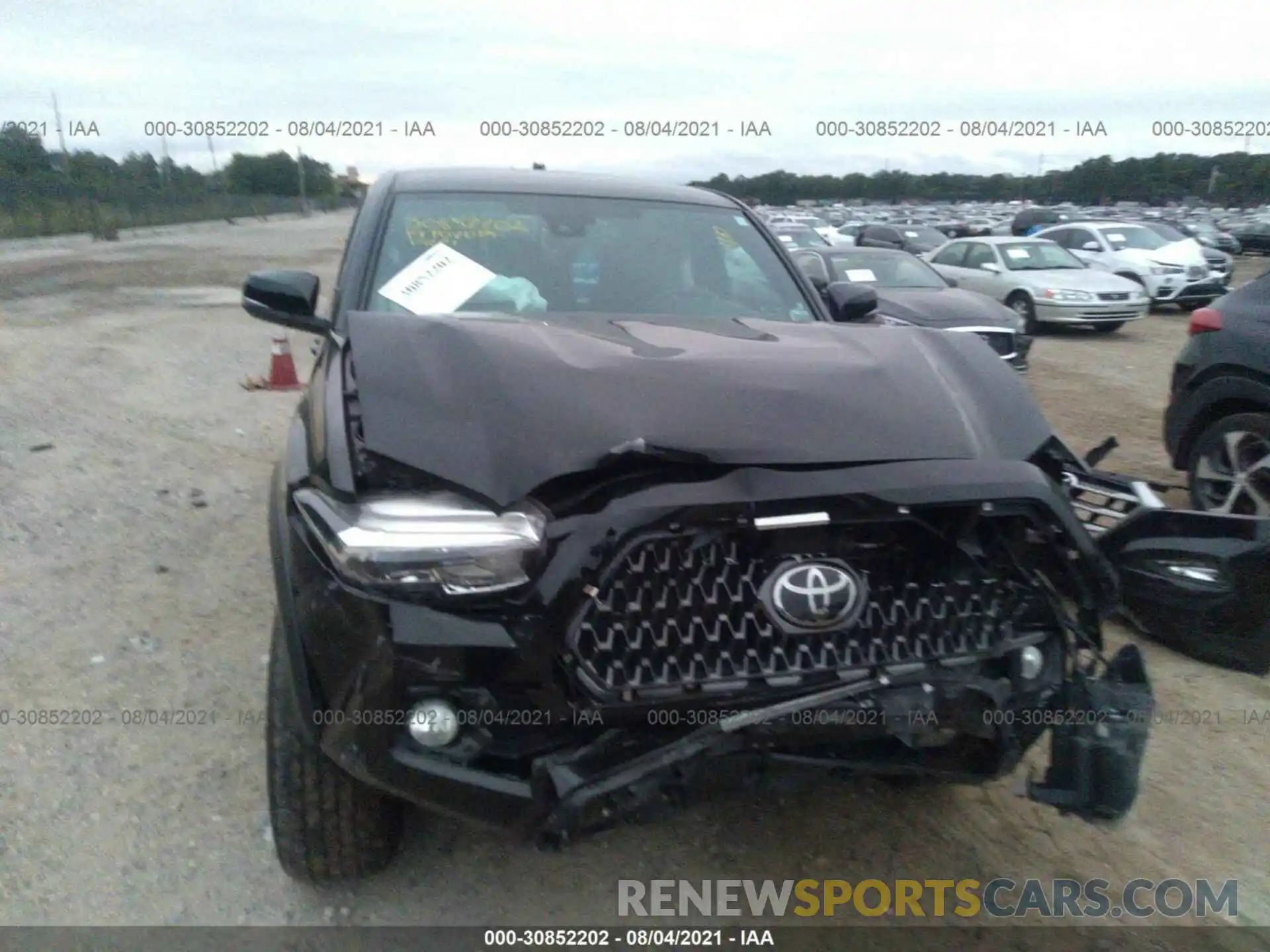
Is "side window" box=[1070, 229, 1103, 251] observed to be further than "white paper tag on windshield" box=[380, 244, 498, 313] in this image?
Yes

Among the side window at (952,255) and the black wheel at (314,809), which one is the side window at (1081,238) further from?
the black wheel at (314,809)

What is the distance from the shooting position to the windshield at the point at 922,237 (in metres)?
22.6

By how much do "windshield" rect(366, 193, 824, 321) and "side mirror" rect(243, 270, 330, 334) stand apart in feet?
0.74

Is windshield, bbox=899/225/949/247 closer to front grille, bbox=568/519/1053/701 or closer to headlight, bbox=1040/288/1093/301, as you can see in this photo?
headlight, bbox=1040/288/1093/301

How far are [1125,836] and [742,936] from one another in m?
1.26

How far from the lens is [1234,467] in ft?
16.6

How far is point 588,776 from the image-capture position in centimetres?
199

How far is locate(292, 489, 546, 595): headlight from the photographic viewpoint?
6.35ft

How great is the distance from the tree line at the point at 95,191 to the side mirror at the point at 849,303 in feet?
116

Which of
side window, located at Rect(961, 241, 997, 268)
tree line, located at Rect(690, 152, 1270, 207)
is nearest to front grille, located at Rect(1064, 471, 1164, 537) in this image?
side window, located at Rect(961, 241, 997, 268)

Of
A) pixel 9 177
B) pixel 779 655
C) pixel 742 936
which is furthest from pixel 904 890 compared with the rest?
pixel 9 177

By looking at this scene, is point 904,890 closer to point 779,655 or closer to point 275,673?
point 779,655

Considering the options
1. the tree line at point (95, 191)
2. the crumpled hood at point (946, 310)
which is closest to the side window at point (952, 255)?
the crumpled hood at point (946, 310)

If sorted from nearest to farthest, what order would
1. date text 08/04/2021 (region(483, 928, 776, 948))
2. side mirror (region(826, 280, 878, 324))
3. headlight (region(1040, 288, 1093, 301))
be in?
date text 08/04/2021 (region(483, 928, 776, 948)) → side mirror (region(826, 280, 878, 324)) → headlight (region(1040, 288, 1093, 301))
